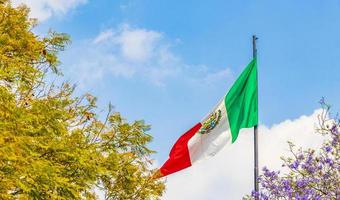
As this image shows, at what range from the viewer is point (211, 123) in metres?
14.5

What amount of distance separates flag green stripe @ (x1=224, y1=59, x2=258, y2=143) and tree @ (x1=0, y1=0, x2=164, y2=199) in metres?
4.29

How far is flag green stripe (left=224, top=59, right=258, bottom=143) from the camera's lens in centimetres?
1433

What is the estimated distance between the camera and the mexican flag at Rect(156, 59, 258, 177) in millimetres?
14336

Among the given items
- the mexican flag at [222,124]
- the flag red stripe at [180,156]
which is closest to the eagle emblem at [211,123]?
the mexican flag at [222,124]

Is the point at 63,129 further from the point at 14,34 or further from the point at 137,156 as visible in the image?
the point at 137,156

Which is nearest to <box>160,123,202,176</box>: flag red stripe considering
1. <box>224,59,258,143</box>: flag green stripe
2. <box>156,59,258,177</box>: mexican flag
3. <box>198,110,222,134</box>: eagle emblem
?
<box>156,59,258,177</box>: mexican flag

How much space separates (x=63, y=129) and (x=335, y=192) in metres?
7.96

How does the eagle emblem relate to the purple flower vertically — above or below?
above

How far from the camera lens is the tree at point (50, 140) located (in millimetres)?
13461

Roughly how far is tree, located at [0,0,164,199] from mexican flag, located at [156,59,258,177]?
9.81 feet

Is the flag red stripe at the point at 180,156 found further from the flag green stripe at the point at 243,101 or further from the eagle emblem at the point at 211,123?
the flag green stripe at the point at 243,101

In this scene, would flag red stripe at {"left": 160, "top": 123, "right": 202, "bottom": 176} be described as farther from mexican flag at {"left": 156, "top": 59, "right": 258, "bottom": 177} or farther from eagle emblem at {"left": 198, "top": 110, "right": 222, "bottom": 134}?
eagle emblem at {"left": 198, "top": 110, "right": 222, "bottom": 134}

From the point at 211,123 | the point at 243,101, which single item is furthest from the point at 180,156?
the point at 243,101

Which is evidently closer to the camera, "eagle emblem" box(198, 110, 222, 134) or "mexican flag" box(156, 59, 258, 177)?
"mexican flag" box(156, 59, 258, 177)
